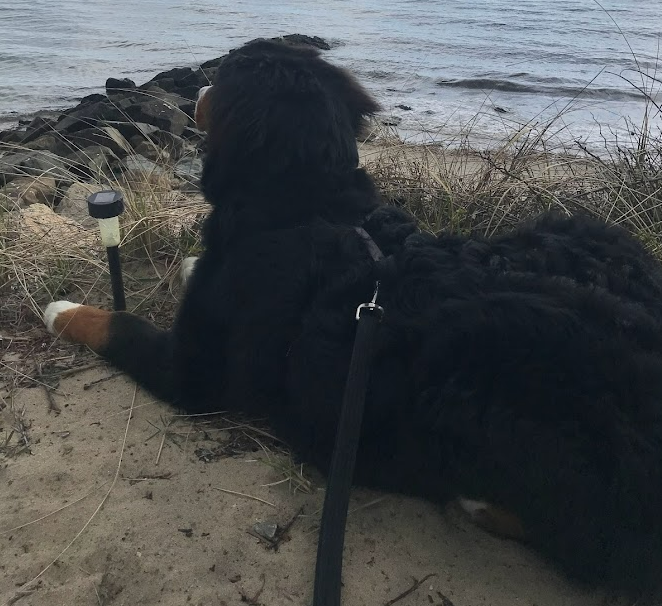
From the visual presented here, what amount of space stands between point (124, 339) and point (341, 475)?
5.75ft

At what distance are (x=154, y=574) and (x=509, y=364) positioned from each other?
55.4 inches

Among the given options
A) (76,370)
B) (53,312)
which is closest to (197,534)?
(76,370)

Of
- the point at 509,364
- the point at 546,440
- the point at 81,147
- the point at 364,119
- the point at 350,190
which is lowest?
the point at 81,147

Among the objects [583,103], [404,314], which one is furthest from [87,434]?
[583,103]

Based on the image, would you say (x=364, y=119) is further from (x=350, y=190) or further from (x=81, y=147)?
(x=81, y=147)

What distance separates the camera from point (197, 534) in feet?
7.73

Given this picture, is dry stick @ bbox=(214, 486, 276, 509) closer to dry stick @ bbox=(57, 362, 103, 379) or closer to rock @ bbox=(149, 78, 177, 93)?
dry stick @ bbox=(57, 362, 103, 379)

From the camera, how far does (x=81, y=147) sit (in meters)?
8.07

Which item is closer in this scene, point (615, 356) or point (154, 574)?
point (615, 356)

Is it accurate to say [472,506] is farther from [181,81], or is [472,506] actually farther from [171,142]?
[181,81]

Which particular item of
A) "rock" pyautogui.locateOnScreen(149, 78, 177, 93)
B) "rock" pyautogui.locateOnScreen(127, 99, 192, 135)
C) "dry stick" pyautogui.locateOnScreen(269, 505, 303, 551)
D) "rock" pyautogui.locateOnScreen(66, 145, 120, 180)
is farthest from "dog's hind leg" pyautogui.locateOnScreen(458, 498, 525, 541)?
"rock" pyautogui.locateOnScreen(149, 78, 177, 93)

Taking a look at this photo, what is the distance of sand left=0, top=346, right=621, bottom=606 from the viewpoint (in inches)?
84.4

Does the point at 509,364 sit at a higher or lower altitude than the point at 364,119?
lower

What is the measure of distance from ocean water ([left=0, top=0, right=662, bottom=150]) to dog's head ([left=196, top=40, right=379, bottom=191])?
430 centimetres
